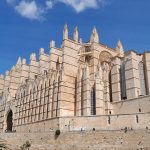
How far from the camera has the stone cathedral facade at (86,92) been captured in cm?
3241

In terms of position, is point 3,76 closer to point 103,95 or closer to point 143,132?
point 103,95

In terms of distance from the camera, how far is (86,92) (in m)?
36.6

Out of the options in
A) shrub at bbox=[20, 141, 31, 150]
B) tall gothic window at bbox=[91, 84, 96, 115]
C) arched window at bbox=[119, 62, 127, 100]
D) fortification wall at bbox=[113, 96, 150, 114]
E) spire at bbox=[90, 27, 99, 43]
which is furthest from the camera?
spire at bbox=[90, 27, 99, 43]

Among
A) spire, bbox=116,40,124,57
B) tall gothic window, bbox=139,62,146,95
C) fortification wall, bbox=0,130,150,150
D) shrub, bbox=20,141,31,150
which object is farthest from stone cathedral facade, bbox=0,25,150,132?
shrub, bbox=20,141,31,150

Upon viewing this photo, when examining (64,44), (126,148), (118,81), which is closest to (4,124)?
(64,44)

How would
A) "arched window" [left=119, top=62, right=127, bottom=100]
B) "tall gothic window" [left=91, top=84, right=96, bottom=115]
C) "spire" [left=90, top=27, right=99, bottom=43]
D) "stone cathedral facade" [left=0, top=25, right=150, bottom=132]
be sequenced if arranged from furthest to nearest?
"spire" [left=90, top=27, right=99, bottom=43], "arched window" [left=119, top=62, right=127, bottom=100], "tall gothic window" [left=91, top=84, right=96, bottom=115], "stone cathedral facade" [left=0, top=25, right=150, bottom=132]

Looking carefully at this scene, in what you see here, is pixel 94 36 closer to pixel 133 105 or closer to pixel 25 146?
pixel 133 105

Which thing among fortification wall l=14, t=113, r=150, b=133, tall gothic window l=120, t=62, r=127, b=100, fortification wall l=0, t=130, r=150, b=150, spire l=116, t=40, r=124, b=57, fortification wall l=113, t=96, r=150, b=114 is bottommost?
fortification wall l=0, t=130, r=150, b=150

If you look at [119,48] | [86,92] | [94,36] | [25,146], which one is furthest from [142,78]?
[25,146]

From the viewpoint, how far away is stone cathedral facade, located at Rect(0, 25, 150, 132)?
3241 centimetres

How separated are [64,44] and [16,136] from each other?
591 inches

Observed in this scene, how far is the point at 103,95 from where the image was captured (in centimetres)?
3656

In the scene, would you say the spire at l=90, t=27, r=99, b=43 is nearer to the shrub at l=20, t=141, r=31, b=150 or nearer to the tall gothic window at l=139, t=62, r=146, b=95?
the tall gothic window at l=139, t=62, r=146, b=95

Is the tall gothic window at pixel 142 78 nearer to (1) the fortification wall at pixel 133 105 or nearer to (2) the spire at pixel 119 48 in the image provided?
(1) the fortification wall at pixel 133 105
